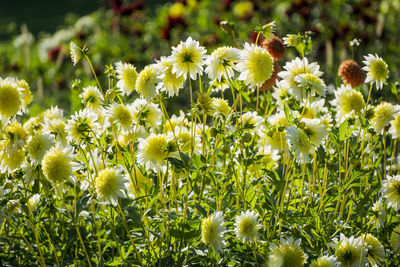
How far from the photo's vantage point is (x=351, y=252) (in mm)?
1350

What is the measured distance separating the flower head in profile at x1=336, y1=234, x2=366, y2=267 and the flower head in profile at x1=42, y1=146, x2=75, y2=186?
0.79 meters

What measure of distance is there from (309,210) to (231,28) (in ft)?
2.40

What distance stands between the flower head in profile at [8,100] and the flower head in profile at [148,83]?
371 millimetres

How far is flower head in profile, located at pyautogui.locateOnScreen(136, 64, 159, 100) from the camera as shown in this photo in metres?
1.44

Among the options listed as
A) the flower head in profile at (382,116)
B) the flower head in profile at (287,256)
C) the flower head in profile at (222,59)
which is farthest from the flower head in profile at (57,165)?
the flower head in profile at (382,116)

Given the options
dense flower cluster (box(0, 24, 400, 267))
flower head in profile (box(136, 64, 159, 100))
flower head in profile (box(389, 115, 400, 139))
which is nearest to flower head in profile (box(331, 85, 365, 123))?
dense flower cluster (box(0, 24, 400, 267))

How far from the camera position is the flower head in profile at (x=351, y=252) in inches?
52.7

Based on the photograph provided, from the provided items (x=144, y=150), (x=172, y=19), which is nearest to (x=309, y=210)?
(x=144, y=150)

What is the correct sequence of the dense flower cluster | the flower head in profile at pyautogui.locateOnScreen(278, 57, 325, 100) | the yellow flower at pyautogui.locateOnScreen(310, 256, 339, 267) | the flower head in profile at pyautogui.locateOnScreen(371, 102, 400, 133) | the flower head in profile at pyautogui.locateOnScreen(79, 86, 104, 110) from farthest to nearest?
1. the flower head in profile at pyautogui.locateOnScreen(79, 86, 104, 110)
2. the flower head in profile at pyautogui.locateOnScreen(371, 102, 400, 133)
3. the flower head in profile at pyautogui.locateOnScreen(278, 57, 325, 100)
4. the dense flower cluster
5. the yellow flower at pyautogui.locateOnScreen(310, 256, 339, 267)

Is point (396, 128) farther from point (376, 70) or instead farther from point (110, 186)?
point (110, 186)

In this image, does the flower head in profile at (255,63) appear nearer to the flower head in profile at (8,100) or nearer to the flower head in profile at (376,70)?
the flower head in profile at (376,70)

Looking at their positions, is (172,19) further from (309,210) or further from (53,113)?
(309,210)

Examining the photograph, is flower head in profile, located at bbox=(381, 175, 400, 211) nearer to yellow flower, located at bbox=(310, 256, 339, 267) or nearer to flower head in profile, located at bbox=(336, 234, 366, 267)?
flower head in profile, located at bbox=(336, 234, 366, 267)

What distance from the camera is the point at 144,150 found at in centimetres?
147
